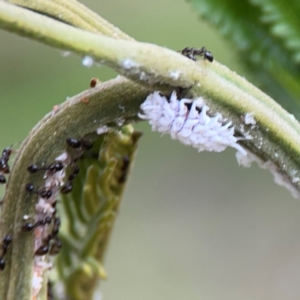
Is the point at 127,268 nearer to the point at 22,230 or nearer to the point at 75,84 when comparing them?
the point at 75,84

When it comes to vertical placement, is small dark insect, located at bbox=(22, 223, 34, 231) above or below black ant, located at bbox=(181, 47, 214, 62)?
below

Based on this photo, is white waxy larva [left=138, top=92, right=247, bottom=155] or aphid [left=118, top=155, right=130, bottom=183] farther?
aphid [left=118, top=155, right=130, bottom=183]

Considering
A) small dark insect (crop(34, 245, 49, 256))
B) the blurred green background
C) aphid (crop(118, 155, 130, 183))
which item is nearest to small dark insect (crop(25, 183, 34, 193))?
small dark insect (crop(34, 245, 49, 256))

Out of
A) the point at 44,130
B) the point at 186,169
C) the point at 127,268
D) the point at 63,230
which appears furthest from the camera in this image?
the point at 186,169

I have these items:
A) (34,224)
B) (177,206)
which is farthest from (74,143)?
(177,206)

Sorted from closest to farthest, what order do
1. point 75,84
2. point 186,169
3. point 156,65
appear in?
point 156,65, point 186,169, point 75,84

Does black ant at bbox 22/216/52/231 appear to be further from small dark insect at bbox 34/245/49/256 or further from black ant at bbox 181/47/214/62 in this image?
black ant at bbox 181/47/214/62

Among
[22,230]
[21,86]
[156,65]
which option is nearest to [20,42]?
[21,86]

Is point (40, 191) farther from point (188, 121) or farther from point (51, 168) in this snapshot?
point (188, 121)
